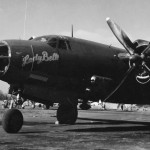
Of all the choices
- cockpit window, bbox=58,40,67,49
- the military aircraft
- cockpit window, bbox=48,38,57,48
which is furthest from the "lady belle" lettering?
cockpit window, bbox=58,40,67,49

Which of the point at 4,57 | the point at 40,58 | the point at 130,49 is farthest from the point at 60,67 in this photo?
the point at 130,49

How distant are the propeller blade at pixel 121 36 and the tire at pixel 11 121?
614 centimetres

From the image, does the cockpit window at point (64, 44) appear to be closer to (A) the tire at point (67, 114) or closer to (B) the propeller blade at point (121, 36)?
(B) the propeller blade at point (121, 36)

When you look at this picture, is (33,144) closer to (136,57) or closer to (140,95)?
(136,57)

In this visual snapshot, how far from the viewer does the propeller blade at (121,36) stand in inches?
546

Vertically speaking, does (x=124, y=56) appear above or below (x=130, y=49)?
below

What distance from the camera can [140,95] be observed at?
51.1 ft

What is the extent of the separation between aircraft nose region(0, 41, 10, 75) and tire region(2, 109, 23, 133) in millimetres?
1671

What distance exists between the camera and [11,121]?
11281 millimetres

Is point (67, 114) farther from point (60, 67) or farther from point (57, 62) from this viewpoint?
point (57, 62)

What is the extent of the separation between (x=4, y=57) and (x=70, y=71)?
3207mm

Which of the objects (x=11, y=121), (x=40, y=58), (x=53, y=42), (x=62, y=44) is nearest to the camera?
(x=11, y=121)

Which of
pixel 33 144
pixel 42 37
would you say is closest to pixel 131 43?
pixel 42 37

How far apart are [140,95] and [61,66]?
5.25m
